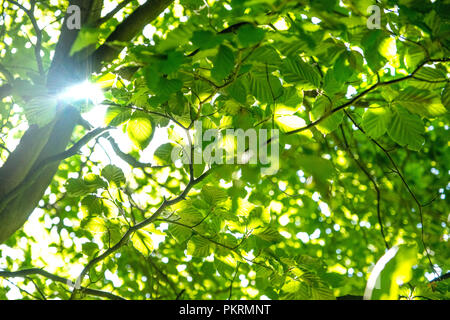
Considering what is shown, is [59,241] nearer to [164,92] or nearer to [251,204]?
[251,204]

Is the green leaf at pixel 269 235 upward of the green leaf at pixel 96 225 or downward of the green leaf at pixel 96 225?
downward

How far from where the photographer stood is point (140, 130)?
1.59 m

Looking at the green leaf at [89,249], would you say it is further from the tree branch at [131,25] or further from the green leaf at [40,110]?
the tree branch at [131,25]

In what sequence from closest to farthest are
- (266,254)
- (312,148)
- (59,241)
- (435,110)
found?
(312,148) → (435,110) → (266,254) → (59,241)

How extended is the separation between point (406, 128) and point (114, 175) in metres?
1.28

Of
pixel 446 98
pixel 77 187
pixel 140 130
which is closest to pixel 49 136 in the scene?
pixel 77 187

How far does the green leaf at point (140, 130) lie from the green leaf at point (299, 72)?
625 millimetres

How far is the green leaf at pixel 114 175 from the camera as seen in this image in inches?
66.6

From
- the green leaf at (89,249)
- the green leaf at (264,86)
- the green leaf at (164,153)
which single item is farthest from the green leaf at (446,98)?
the green leaf at (89,249)
